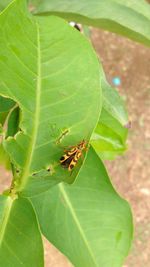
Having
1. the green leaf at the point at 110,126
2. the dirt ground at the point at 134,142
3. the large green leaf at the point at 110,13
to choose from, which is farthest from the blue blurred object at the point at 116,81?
the large green leaf at the point at 110,13

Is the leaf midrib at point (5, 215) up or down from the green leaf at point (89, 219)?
up

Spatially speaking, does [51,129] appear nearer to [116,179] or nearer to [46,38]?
[46,38]

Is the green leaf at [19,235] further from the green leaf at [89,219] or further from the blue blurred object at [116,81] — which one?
the blue blurred object at [116,81]

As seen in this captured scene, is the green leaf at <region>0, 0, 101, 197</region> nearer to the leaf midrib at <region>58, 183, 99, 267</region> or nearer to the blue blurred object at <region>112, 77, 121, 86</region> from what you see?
the leaf midrib at <region>58, 183, 99, 267</region>

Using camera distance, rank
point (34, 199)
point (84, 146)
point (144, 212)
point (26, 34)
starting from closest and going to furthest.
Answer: point (26, 34) < point (84, 146) < point (34, 199) < point (144, 212)

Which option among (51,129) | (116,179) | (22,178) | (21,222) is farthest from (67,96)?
(116,179)

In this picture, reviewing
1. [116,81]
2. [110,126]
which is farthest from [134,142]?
[110,126]
